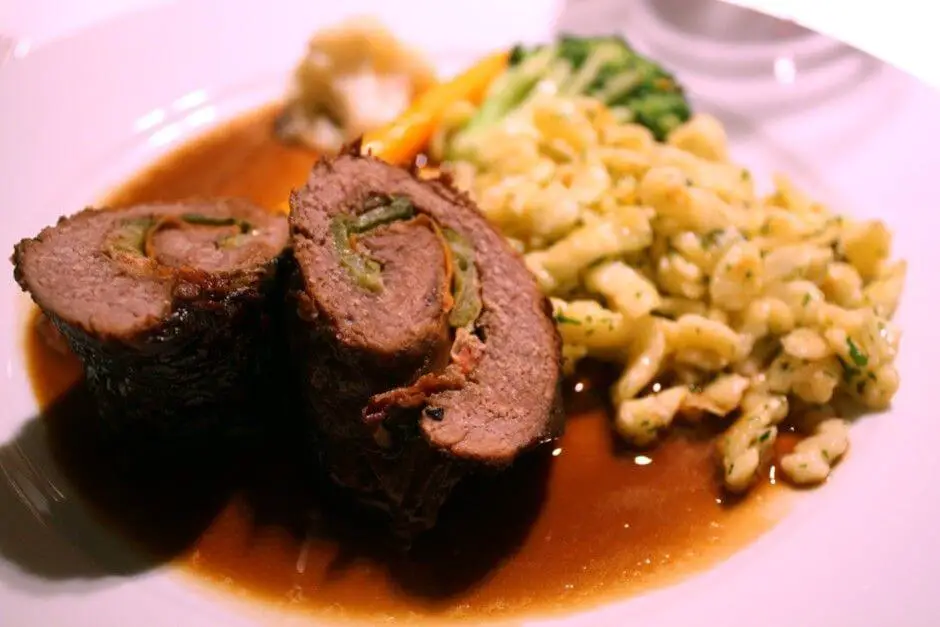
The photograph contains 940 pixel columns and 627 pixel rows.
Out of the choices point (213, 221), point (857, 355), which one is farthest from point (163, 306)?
point (857, 355)

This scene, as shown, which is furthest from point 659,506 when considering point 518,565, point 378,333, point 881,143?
point 881,143

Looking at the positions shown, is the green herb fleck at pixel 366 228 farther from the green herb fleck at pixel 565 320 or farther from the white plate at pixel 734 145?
the white plate at pixel 734 145

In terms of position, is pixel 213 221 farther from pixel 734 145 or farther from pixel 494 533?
pixel 734 145

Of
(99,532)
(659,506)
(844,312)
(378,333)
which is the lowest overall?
(659,506)

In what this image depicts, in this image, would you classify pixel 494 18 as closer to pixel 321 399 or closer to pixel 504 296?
pixel 504 296

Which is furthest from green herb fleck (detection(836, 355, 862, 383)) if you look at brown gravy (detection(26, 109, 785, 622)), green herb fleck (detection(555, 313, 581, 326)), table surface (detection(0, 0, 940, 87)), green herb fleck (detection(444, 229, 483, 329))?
table surface (detection(0, 0, 940, 87))

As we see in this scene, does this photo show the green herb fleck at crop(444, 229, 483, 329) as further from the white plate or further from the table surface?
the table surface
